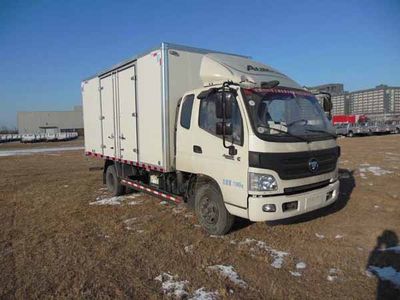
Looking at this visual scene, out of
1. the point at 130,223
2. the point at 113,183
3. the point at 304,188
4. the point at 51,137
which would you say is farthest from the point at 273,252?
the point at 51,137

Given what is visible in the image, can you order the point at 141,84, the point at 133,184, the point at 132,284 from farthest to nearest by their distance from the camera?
the point at 133,184, the point at 141,84, the point at 132,284

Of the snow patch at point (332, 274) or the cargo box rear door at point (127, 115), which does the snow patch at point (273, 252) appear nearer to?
the snow patch at point (332, 274)

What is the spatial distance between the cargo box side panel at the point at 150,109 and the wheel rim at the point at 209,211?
3.99 ft

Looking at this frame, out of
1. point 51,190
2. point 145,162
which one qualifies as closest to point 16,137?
point 51,190

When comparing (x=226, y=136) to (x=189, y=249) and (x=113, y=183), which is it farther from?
(x=113, y=183)

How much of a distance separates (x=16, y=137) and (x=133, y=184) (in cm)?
7312

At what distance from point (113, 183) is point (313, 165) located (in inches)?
240

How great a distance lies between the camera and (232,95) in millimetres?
5270

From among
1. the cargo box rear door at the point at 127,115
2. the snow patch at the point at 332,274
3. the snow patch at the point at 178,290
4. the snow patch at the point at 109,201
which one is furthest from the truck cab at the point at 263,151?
the snow patch at the point at 109,201

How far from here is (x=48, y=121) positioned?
105 metres

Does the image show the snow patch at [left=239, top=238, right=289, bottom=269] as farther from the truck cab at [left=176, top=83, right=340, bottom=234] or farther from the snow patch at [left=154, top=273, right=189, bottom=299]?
the snow patch at [left=154, top=273, right=189, bottom=299]

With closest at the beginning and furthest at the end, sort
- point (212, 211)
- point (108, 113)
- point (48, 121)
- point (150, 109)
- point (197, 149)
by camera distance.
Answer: point (212, 211) < point (197, 149) < point (150, 109) < point (108, 113) < point (48, 121)

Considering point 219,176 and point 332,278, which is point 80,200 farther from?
point 332,278

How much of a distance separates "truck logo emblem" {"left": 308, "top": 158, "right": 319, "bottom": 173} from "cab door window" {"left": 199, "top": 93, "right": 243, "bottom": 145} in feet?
3.78
